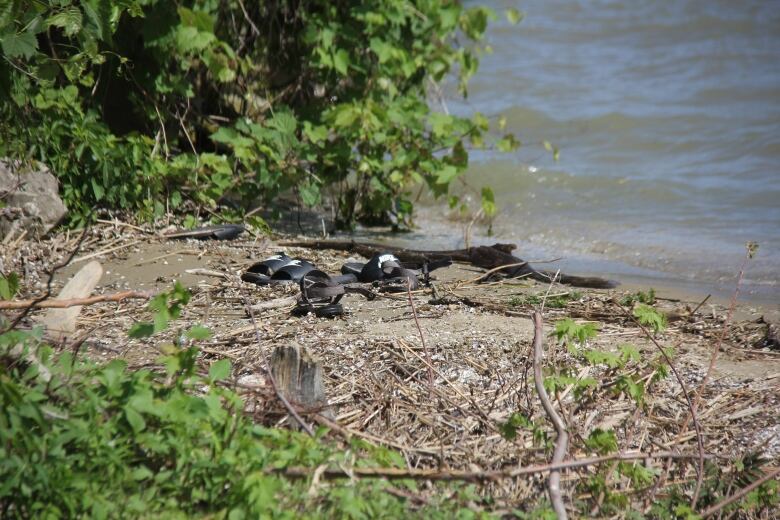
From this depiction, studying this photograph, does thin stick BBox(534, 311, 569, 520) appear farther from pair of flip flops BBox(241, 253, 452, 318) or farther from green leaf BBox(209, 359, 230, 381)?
pair of flip flops BBox(241, 253, 452, 318)

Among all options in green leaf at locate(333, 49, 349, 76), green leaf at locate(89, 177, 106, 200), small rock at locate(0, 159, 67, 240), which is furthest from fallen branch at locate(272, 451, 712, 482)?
green leaf at locate(333, 49, 349, 76)

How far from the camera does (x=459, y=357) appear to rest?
3.75 meters

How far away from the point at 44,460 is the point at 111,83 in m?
4.56

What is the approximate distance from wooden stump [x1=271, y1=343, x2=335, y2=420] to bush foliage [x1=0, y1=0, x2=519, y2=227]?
2.71 meters

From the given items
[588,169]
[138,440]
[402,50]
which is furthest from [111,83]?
[588,169]

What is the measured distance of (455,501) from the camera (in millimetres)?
2715

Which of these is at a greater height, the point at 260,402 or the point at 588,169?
the point at 588,169

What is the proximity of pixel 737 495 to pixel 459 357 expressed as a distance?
125cm

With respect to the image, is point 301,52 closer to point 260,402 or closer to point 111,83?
point 111,83

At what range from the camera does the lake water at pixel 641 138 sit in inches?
304

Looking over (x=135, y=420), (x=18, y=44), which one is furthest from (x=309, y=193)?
(x=135, y=420)

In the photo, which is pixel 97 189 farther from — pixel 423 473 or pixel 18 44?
pixel 423 473

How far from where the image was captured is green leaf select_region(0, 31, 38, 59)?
13.3 feet

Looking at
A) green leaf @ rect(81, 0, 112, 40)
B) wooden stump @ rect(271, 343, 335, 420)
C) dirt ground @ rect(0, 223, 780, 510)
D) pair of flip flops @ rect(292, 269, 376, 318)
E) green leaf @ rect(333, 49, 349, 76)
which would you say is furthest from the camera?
green leaf @ rect(333, 49, 349, 76)
